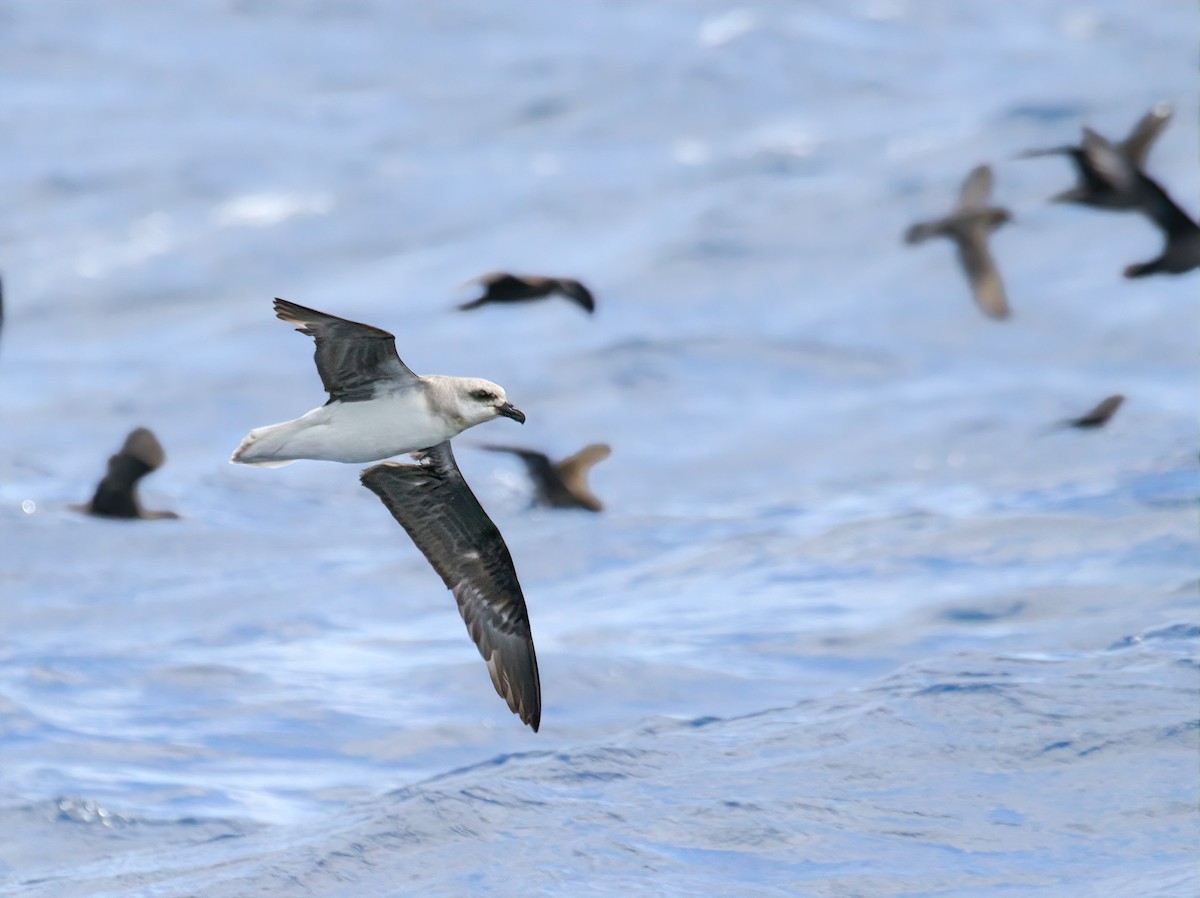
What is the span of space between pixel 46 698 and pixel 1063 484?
11134 millimetres

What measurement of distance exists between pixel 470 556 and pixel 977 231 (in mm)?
9450

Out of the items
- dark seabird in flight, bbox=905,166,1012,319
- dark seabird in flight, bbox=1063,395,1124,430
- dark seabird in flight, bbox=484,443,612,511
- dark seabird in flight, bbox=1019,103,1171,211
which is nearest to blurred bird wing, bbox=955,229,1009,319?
dark seabird in flight, bbox=905,166,1012,319

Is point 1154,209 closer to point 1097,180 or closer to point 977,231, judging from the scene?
point 1097,180

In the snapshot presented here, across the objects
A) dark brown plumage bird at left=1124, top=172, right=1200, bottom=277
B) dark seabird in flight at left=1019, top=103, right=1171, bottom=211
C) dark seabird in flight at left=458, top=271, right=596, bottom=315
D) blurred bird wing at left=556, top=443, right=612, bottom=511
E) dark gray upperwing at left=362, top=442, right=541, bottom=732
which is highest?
dark seabird in flight at left=1019, top=103, right=1171, bottom=211

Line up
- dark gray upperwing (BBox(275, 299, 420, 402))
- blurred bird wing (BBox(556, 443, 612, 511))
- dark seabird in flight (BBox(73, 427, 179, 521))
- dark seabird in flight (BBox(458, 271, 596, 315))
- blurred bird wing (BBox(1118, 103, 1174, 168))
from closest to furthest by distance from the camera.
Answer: dark gray upperwing (BBox(275, 299, 420, 402)) → dark seabird in flight (BBox(458, 271, 596, 315)) → dark seabird in flight (BBox(73, 427, 179, 521)) → blurred bird wing (BBox(1118, 103, 1174, 168)) → blurred bird wing (BBox(556, 443, 612, 511))

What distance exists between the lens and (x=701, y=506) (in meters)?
20.2

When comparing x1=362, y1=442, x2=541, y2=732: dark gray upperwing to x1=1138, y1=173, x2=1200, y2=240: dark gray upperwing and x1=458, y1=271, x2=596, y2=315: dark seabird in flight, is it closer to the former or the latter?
x1=458, y1=271, x2=596, y2=315: dark seabird in flight

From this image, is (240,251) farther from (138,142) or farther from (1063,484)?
(1063,484)

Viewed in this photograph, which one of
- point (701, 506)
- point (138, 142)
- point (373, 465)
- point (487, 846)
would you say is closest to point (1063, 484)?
point (701, 506)

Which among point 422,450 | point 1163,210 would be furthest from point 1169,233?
point 422,450

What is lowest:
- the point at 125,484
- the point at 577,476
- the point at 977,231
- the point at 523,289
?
the point at 125,484

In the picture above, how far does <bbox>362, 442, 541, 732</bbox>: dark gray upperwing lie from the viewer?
9898 millimetres

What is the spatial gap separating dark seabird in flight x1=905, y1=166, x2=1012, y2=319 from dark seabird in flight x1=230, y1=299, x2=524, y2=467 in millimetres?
9678

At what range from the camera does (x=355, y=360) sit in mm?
8766
